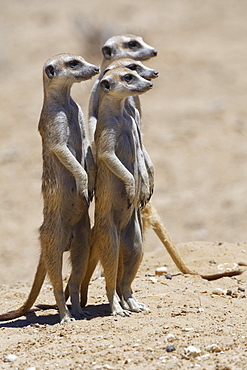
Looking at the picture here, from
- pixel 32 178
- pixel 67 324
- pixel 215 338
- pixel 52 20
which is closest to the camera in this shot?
pixel 215 338

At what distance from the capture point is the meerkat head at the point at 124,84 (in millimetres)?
5492

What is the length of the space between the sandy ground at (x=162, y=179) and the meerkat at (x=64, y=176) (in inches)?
16.1

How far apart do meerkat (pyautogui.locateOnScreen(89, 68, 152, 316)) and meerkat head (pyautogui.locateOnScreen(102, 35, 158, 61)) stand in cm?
124

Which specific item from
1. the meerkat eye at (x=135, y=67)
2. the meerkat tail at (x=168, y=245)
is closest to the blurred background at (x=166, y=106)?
the meerkat tail at (x=168, y=245)

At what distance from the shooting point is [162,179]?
39.3 feet

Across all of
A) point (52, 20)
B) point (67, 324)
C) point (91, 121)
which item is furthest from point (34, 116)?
point (67, 324)

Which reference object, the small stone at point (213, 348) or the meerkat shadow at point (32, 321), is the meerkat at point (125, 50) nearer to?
the meerkat shadow at point (32, 321)

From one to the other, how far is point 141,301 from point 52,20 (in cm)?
1399

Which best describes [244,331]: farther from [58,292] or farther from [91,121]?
[91,121]

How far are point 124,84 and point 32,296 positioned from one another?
1809 millimetres

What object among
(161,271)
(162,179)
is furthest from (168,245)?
(162,179)

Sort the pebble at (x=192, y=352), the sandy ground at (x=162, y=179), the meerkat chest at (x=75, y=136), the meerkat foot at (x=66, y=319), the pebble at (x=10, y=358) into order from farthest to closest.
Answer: the meerkat chest at (x=75, y=136), the meerkat foot at (x=66, y=319), the sandy ground at (x=162, y=179), the pebble at (x=10, y=358), the pebble at (x=192, y=352)

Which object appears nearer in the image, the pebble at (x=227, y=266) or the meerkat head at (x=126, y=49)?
the meerkat head at (x=126, y=49)

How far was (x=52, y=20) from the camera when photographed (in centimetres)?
1894
